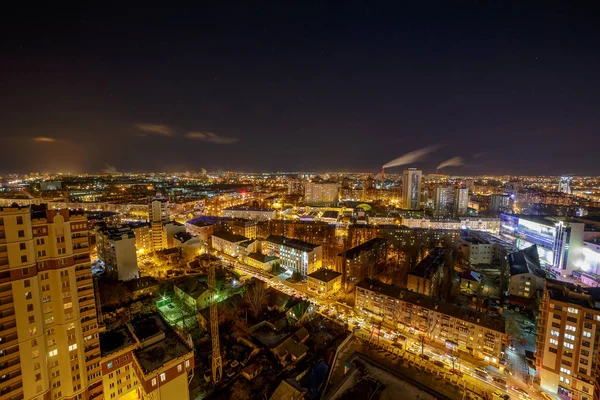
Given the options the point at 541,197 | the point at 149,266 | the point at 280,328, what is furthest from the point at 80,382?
the point at 541,197

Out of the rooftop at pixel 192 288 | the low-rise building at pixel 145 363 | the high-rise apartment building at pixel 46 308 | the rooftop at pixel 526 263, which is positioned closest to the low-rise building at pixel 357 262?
the rooftop at pixel 526 263

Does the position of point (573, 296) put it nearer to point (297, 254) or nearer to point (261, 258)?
point (297, 254)

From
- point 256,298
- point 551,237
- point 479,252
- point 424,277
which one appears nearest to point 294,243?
point 256,298

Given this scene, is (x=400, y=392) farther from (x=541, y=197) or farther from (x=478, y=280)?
(x=541, y=197)

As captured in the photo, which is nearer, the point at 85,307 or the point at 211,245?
the point at 85,307

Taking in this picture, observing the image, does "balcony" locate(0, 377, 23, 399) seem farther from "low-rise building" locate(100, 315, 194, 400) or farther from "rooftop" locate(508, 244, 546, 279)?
"rooftop" locate(508, 244, 546, 279)

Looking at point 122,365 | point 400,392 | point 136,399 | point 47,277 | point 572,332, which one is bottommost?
Result: point 136,399

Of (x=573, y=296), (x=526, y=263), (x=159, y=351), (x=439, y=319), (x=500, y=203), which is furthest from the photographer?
(x=500, y=203)
